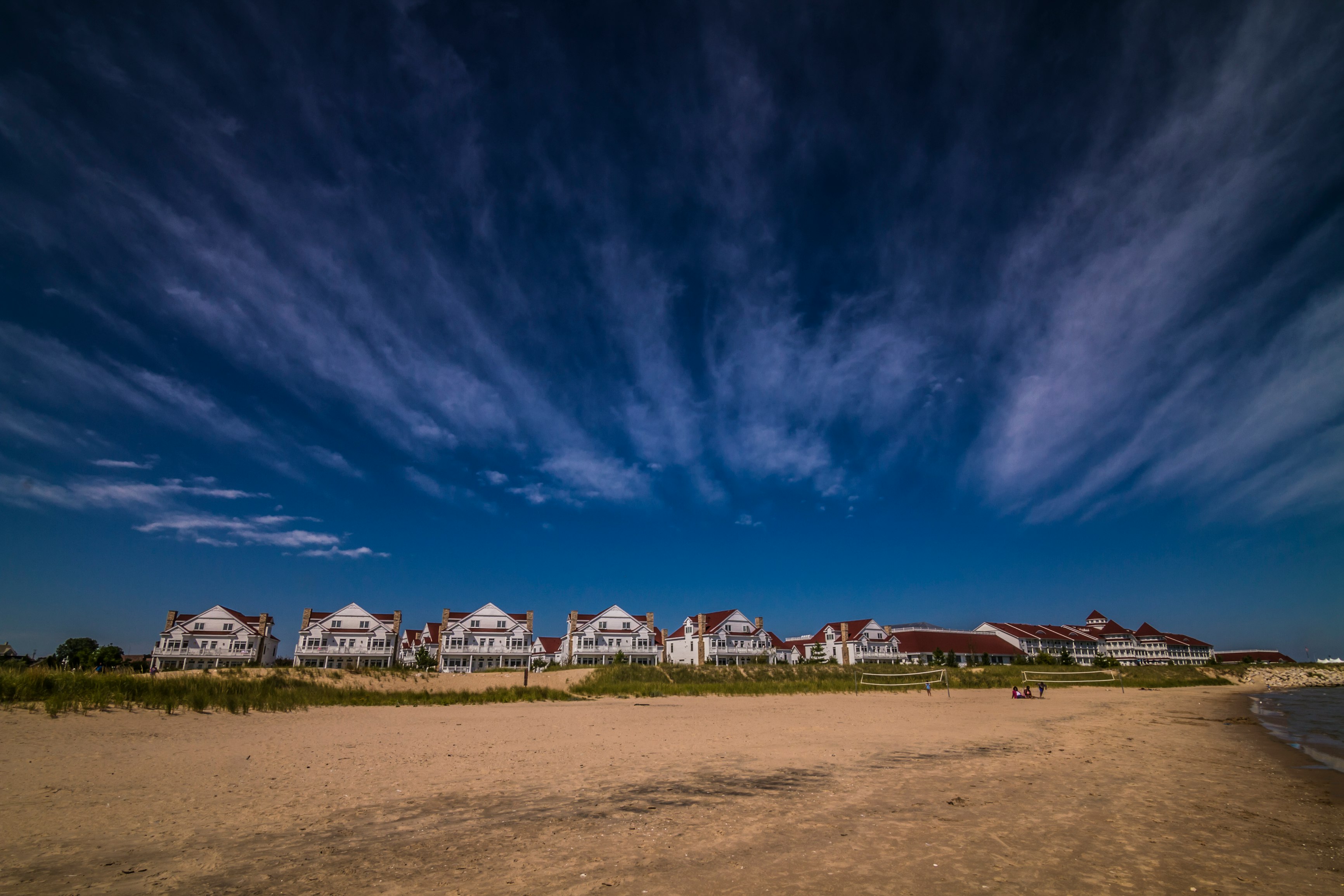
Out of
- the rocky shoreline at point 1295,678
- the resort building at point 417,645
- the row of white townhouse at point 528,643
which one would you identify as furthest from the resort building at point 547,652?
the rocky shoreline at point 1295,678

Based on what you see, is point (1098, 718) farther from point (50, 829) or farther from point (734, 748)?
point (50, 829)

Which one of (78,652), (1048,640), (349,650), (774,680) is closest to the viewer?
(774,680)

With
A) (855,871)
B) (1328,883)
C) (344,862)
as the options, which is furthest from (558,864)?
(1328,883)

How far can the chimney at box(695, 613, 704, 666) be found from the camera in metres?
80.5

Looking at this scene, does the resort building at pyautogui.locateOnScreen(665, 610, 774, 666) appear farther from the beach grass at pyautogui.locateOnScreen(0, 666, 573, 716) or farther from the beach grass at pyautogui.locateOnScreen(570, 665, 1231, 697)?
the beach grass at pyautogui.locateOnScreen(0, 666, 573, 716)

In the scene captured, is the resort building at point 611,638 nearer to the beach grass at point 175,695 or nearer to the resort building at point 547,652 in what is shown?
the resort building at point 547,652

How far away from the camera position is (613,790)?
1071 centimetres

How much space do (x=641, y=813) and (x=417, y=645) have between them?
85.5m

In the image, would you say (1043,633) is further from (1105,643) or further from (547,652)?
(547,652)

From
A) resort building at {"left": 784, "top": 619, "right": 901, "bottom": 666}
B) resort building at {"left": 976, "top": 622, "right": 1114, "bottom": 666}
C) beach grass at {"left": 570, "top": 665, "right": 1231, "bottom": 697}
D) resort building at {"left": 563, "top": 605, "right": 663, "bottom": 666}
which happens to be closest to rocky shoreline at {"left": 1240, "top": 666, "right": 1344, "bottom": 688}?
beach grass at {"left": 570, "top": 665, "right": 1231, "bottom": 697}

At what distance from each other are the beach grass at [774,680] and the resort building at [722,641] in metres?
19.9

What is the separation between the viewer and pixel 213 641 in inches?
2960

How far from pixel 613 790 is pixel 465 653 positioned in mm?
75530

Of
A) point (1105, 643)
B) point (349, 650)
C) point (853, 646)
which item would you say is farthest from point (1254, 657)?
point (349, 650)
